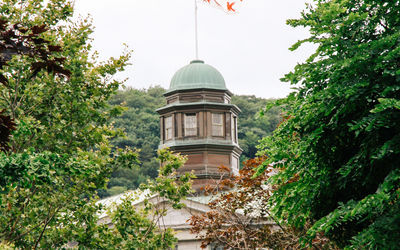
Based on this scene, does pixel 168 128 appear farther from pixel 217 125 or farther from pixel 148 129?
pixel 148 129

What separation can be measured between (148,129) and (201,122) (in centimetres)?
4442

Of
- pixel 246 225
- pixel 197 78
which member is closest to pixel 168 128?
pixel 197 78

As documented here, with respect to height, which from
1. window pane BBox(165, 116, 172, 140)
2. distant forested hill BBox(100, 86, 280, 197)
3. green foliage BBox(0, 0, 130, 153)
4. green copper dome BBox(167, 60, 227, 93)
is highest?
distant forested hill BBox(100, 86, 280, 197)

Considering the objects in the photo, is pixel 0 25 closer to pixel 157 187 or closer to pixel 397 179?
pixel 397 179

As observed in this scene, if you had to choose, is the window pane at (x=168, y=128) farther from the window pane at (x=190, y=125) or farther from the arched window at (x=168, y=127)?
the window pane at (x=190, y=125)

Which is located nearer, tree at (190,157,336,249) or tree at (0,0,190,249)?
tree at (0,0,190,249)

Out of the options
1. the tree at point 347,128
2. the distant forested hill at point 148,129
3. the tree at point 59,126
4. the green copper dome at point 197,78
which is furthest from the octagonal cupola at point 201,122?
the distant forested hill at point 148,129

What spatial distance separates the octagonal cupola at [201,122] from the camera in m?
44.9

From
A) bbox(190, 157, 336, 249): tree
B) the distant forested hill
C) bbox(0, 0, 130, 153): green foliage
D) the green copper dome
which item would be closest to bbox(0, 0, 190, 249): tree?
bbox(0, 0, 130, 153): green foliage

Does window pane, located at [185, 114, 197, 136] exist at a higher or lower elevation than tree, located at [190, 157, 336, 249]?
higher

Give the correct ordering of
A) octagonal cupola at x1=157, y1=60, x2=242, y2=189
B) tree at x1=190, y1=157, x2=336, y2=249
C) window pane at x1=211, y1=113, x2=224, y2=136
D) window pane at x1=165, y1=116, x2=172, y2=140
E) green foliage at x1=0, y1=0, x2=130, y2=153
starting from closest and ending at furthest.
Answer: green foliage at x1=0, y1=0, x2=130, y2=153, tree at x1=190, y1=157, x2=336, y2=249, octagonal cupola at x1=157, y1=60, x2=242, y2=189, window pane at x1=211, y1=113, x2=224, y2=136, window pane at x1=165, y1=116, x2=172, y2=140

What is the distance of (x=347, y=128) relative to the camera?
43.0 feet

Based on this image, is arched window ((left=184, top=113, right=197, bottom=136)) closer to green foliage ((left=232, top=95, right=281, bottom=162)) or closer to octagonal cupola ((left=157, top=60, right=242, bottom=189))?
octagonal cupola ((left=157, top=60, right=242, bottom=189))

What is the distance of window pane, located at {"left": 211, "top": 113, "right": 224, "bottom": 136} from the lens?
4569 centimetres
